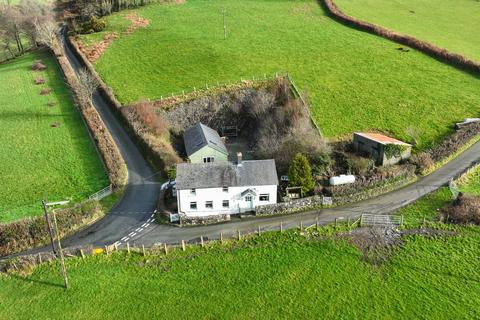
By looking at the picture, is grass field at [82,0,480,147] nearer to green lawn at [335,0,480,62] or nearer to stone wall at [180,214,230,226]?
green lawn at [335,0,480,62]

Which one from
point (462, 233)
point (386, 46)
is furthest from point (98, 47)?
point (462, 233)

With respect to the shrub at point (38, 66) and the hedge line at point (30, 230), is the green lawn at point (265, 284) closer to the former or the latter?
the hedge line at point (30, 230)

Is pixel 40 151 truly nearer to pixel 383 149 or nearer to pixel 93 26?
pixel 383 149

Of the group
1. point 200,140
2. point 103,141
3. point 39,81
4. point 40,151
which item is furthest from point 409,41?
point 39,81

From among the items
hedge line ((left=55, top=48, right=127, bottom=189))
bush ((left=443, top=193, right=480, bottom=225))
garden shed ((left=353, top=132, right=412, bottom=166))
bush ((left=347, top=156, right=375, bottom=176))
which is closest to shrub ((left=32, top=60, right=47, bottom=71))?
hedge line ((left=55, top=48, right=127, bottom=189))

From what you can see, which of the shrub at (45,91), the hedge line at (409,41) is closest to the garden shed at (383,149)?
the hedge line at (409,41)

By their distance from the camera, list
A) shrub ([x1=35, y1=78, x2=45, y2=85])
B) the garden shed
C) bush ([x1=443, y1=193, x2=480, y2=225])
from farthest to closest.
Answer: shrub ([x1=35, y1=78, x2=45, y2=85]) → the garden shed → bush ([x1=443, y1=193, x2=480, y2=225])

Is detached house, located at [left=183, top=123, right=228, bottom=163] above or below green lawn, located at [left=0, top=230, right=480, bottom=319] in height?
above
